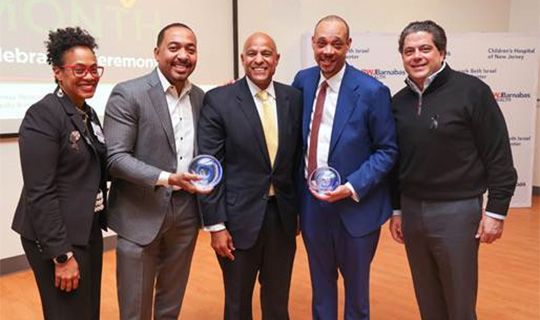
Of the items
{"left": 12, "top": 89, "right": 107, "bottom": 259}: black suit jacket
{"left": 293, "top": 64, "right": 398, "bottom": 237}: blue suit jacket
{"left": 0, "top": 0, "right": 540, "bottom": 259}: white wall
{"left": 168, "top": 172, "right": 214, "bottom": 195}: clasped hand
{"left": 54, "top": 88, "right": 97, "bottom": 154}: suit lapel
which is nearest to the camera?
{"left": 12, "top": 89, "right": 107, "bottom": 259}: black suit jacket

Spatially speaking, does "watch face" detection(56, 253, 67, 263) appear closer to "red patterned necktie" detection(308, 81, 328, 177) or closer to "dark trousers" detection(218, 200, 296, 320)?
"dark trousers" detection(218, 200, 296, 320)

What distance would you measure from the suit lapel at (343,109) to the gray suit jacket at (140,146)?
2.60ft

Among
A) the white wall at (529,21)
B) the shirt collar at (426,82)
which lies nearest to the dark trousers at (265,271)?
the shirt collar at (426,82)

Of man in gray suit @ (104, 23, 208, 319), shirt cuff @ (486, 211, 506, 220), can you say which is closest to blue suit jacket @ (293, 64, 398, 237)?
shirt cuff @ (486, 211, 506, 220)

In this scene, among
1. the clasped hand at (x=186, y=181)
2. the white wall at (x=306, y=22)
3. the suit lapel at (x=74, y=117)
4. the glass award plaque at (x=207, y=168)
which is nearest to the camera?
the suit lapel at (x=74, y=117)

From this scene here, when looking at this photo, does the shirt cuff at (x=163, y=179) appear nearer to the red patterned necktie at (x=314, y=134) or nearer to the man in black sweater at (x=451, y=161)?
the red patterned necktie at (x=314, y=134)

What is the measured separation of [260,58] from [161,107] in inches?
21.2

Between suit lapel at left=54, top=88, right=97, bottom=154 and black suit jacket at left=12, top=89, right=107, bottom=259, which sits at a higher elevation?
suit lapel at left=54, top=88, right=97, bottom=154

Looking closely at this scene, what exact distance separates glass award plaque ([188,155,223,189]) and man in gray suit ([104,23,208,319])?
0.06 m

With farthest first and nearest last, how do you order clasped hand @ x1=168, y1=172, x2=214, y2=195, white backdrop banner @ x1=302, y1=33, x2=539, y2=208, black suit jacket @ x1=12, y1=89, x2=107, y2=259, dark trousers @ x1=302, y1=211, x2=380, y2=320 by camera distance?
white backdrop banner @ x1=302, y1=33, x2=539, y2=208, dark trousers @ x1=302, y1=211, x2=380, y2=320, clasped hand @ x1=168, y1=172, x2=214, y2=195, black suit jacket @ x1=12, y1=89, x2=107, y2=259

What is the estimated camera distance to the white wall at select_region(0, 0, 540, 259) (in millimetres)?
4078

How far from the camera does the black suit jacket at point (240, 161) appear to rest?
229 centimetres

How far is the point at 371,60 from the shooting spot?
6.12 m

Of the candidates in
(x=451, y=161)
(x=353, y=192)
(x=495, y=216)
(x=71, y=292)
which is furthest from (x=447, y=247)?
(x=71, y=292)
